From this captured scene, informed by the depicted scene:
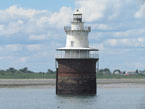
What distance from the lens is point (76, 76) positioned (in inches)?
3000

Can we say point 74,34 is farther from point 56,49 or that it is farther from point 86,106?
Result: point 86,106

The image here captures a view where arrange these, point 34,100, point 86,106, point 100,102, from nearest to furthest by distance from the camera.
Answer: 1. point 86,106
2. point 100,102
3. point 34,100

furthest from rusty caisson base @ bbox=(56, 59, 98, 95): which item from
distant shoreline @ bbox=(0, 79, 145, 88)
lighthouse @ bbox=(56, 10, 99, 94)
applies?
distant shoreline @ bbox=(0, 79, 145, 88)

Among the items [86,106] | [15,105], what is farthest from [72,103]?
Result: [15,105]

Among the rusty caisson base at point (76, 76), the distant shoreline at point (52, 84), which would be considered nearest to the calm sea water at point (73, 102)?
the rusty caisson base at point (76, 76)

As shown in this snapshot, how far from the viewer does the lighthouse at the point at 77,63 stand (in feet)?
250

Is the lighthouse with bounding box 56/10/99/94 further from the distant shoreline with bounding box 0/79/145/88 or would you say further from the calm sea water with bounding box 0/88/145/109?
the distant shoreline with bounding box 0/79/145/88

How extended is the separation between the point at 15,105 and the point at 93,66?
13597mm

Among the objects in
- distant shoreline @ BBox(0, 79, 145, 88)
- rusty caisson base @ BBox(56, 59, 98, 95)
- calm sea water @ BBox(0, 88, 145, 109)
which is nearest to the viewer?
calm sea water @ BBox(0, 88, 145, 109)

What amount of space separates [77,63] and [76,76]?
76.6 inches

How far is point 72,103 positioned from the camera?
7081cm

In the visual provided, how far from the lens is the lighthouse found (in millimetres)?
76312

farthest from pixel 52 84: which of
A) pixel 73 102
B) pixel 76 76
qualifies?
pixel 73 102

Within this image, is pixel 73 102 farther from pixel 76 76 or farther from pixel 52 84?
pixel 52 84
